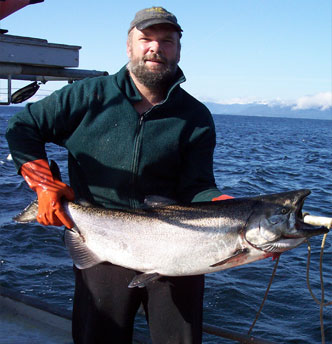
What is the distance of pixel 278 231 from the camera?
3.10 metres

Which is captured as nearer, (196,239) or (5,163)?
(196,239)

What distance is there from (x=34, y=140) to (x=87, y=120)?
0.40 metres

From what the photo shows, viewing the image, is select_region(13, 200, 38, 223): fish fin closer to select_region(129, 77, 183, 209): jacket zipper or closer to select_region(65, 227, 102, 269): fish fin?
select_region(65, 227, 102, 269): fish fin

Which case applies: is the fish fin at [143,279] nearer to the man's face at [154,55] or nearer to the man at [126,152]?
the man at [126,152]

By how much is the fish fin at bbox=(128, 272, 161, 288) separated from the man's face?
1.33 metres

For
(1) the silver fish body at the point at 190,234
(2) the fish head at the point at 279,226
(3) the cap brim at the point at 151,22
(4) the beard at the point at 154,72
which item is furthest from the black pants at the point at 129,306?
(3) the cap brim at the point at 151,22

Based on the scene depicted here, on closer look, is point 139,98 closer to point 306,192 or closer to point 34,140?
point 34,140

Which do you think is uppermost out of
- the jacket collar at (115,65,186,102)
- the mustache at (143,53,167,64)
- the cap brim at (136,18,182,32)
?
the cap brim at (136,18,182,32)

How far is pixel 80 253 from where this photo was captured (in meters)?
3.50

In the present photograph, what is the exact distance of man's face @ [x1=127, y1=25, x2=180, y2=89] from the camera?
11.1 ft

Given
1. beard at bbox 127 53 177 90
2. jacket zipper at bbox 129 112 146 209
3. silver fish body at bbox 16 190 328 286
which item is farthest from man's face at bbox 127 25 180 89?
silver fish body at bbox 16 190 328 286

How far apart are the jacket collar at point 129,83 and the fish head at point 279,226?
108 centimetres

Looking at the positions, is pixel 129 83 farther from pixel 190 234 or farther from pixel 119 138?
pixel 190 234

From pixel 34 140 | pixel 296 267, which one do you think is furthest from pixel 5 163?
pixel 34 140
